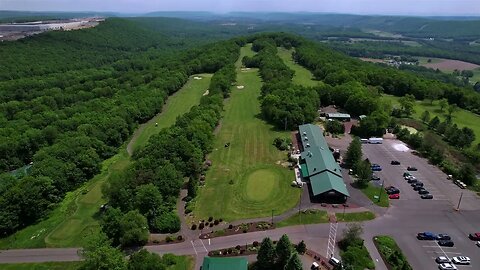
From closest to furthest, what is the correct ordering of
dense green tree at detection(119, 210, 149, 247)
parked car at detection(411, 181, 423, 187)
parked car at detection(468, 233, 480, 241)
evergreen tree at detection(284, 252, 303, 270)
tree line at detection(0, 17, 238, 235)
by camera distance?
evergreen tree at detection(284, 252, 303, 270) → dense green tree at detection(119, 210, 149, 247) → parked car at detection(468, 233, 480, 241) → tree line at detection(0, 17, 238, 235) → parked car at detection(411, 181, 423, 187)

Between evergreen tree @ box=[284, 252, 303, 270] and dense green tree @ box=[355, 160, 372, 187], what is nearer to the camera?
evergreen tree @ box=[284, 252, 303, 270]

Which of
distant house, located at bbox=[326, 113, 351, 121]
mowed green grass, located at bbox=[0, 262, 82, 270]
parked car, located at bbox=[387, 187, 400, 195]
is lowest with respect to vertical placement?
mowed green grass, located at bbox=[0, 262, 82, 270]

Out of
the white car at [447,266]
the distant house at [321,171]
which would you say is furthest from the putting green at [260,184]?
the white car at [447,266]

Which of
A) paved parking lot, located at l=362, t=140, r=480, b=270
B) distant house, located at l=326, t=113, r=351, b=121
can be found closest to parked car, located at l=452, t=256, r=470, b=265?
paved parking lot, located at l=362, t=140, r=480, b=270

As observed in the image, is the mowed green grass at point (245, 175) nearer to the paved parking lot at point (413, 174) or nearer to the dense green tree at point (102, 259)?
the dense green tree at point (102, 259)

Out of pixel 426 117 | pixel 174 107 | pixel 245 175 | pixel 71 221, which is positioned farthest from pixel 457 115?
pixel 71 221

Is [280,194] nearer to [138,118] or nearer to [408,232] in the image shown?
[408,232]

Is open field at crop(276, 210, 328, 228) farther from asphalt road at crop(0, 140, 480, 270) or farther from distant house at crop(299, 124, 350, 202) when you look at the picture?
distant house at crop(299, 124, 350, 202)
